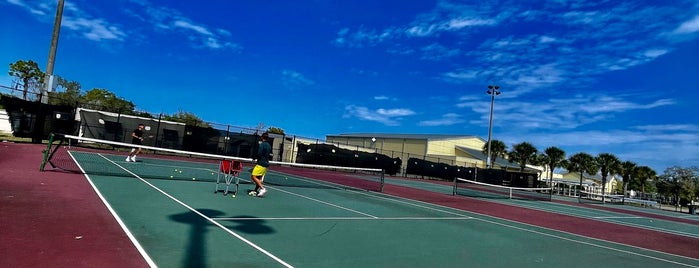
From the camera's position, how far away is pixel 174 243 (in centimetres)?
558

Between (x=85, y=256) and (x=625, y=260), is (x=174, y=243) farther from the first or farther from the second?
(x=625, y=260)

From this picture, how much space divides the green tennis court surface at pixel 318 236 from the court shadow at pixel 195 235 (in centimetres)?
1

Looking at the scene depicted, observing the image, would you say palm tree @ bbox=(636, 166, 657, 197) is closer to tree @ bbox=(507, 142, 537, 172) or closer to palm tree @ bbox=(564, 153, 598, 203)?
palm tree @ bbox=(564, 153, 598, 203)

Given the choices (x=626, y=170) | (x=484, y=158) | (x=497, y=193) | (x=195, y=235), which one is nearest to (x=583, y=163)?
(x=626, y=170)

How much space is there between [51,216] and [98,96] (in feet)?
223

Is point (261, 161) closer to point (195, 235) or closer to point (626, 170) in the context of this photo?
point (195, 235)

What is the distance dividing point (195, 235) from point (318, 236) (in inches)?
77.6

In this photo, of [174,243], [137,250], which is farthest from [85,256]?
[174,243]

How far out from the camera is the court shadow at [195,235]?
16.1 feet

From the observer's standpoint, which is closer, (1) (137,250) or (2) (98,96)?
(1) (137,250)

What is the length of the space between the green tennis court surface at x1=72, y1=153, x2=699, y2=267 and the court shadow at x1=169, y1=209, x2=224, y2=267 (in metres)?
0.01

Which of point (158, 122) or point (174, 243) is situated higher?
point (158, 122)

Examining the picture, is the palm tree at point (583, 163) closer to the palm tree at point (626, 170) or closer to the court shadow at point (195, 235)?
the palm tree at point (626, 170)

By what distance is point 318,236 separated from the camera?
7109mm
